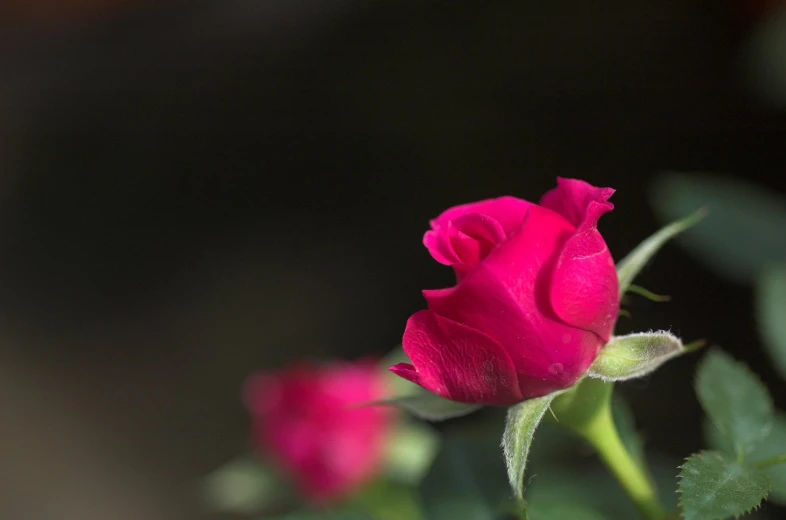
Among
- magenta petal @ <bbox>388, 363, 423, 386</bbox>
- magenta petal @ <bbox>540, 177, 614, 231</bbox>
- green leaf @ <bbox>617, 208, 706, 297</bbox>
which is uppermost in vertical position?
magenta petal @ <bbox>540, 177, 614, 231</bbox>

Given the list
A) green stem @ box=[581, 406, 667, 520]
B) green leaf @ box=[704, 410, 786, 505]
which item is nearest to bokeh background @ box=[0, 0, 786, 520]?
green leaf @ box=[704, 410, 786, 505]

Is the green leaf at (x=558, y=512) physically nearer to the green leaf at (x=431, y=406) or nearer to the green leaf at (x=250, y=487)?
the green leaf at (x=431, y=406)

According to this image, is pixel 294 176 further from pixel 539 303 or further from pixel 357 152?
pixel 539 303

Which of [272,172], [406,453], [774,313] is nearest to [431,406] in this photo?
[774,313]

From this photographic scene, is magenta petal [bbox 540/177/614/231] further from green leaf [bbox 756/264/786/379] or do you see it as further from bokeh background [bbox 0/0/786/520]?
bokeh background [bbox 0/0/786/520]

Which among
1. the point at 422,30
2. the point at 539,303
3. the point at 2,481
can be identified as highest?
the point at 422,30

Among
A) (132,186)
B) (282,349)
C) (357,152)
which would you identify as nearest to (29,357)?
(132,186)
